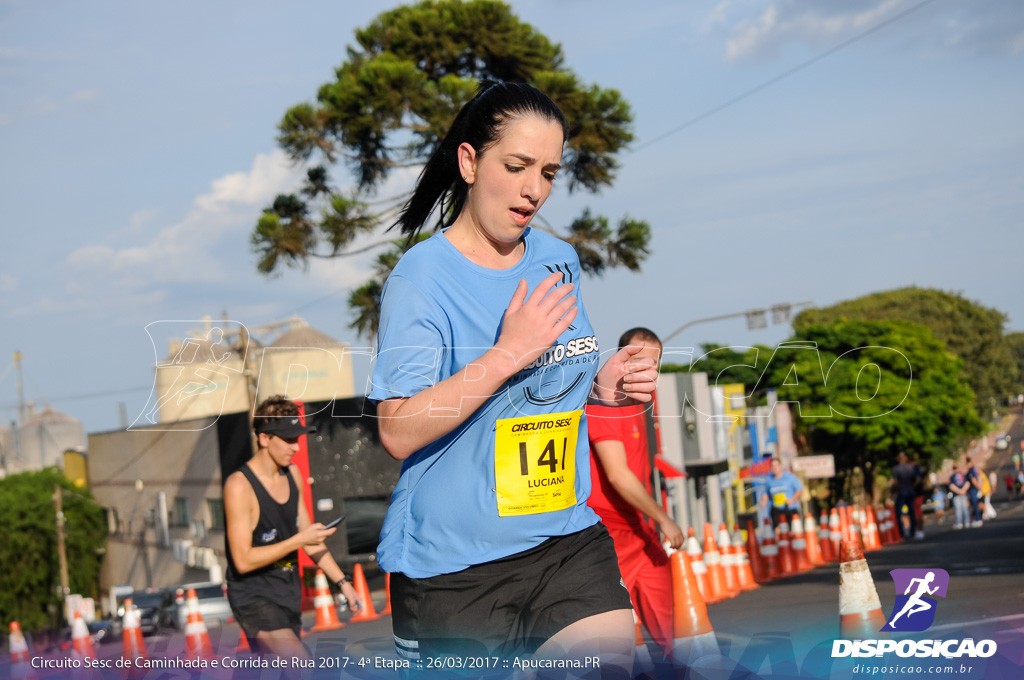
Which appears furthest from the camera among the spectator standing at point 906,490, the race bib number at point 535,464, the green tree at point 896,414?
the green tree at point 896,414

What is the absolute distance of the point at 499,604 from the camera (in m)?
2.63

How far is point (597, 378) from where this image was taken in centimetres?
340

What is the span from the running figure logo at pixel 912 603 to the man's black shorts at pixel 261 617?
2793mm

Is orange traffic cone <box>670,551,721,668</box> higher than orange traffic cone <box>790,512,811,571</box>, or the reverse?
orange traffic cone <box>670,551,721,668</box>

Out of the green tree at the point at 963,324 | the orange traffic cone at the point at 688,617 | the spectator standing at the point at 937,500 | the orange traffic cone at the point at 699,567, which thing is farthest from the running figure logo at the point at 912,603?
the green tree at the point at 963,324

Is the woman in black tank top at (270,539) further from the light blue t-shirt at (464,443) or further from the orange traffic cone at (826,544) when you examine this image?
the orange traffic cone at (826,544)

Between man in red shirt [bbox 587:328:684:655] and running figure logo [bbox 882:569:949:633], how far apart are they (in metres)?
1.45

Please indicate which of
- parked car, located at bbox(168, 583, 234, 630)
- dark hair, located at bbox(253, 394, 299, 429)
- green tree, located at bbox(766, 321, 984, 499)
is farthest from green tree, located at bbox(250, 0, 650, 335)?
green tree, located at bbox(766, 321, 984, 499)

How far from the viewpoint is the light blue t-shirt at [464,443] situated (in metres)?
2.57

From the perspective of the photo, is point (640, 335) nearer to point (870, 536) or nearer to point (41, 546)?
point (870, 536)

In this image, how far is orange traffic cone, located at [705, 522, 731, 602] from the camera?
10602 millimetres

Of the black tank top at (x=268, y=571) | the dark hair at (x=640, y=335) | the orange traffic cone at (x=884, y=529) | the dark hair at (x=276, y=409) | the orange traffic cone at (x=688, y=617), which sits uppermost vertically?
the dark hair at (x=640, y=335)

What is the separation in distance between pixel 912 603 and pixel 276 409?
317cm

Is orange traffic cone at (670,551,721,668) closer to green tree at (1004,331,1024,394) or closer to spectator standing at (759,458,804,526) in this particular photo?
spectator standing at (759,458,804,526)
